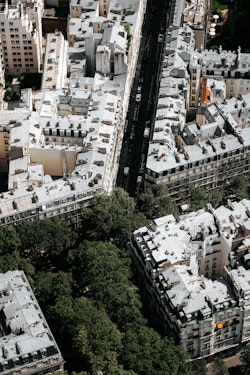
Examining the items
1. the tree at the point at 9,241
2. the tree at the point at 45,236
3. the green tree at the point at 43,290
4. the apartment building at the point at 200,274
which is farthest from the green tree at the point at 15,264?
the apartment building at the point at 200,274

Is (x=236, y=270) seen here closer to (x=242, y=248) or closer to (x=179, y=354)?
(x=242, y=248)

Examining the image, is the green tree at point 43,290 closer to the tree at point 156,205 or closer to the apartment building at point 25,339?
the apartment building at point 25,339

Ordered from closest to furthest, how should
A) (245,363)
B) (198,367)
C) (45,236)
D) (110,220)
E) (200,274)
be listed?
(198,367), (245,363), (200,274), (45,236), (110,220)

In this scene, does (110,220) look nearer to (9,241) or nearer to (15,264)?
(9,241)

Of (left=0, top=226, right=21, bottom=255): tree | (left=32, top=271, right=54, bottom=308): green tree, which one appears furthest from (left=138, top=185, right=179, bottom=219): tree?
(left=0, top=226, right=21, bottom=255): tree

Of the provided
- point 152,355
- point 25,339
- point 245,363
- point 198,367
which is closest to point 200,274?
point 198,367

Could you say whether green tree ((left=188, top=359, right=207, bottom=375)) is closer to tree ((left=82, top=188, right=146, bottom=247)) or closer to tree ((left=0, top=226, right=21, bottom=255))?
tree ((left=82, top=188, right=146, bottom=247))
